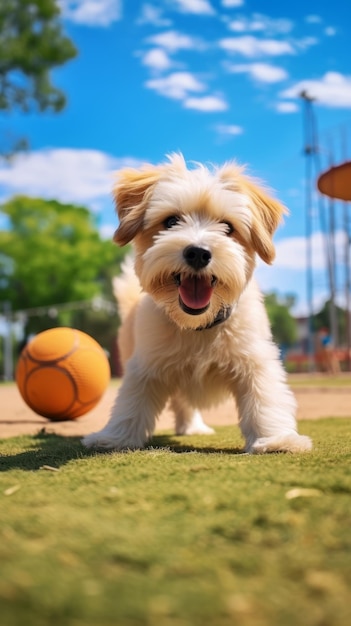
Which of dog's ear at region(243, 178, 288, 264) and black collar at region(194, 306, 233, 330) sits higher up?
dog's ear at region(243, 178, 288, 264)

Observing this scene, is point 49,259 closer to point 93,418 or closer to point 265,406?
point 93,418

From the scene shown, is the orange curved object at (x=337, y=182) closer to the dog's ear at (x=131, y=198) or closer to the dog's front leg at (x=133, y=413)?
the dog's ear at (x=131, y=198)

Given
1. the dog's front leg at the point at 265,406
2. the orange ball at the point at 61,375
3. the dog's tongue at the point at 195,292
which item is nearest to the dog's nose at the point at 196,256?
the dog's tongue at the point at 195,292

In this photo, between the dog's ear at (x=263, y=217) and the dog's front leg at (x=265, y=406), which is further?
the dog's ear at (x=263, y=217)

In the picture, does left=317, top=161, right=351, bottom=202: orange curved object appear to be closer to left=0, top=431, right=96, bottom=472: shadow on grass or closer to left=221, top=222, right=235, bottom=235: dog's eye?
left=221, top=222, right=235, bottom=235: dog's eye

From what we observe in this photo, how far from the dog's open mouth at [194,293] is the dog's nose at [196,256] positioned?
0.53ft

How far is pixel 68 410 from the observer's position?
673 centimetres

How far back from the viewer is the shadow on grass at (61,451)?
3496 mm

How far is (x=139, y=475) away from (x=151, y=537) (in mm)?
991

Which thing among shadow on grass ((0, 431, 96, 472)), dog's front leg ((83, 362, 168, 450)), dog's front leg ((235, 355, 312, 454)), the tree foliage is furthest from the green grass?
the tree foliage

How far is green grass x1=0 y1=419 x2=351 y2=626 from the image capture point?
57.1 inches

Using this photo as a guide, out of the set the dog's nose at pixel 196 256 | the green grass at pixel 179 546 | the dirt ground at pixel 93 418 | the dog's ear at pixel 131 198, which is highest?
the dog's ear at pixel 131 198

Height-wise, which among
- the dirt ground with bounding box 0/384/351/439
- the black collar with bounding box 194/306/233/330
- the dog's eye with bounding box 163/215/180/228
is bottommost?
the dirt ground with bounding box 0/384/351/439

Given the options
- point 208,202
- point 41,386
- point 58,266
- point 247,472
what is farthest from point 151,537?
point 58,266
